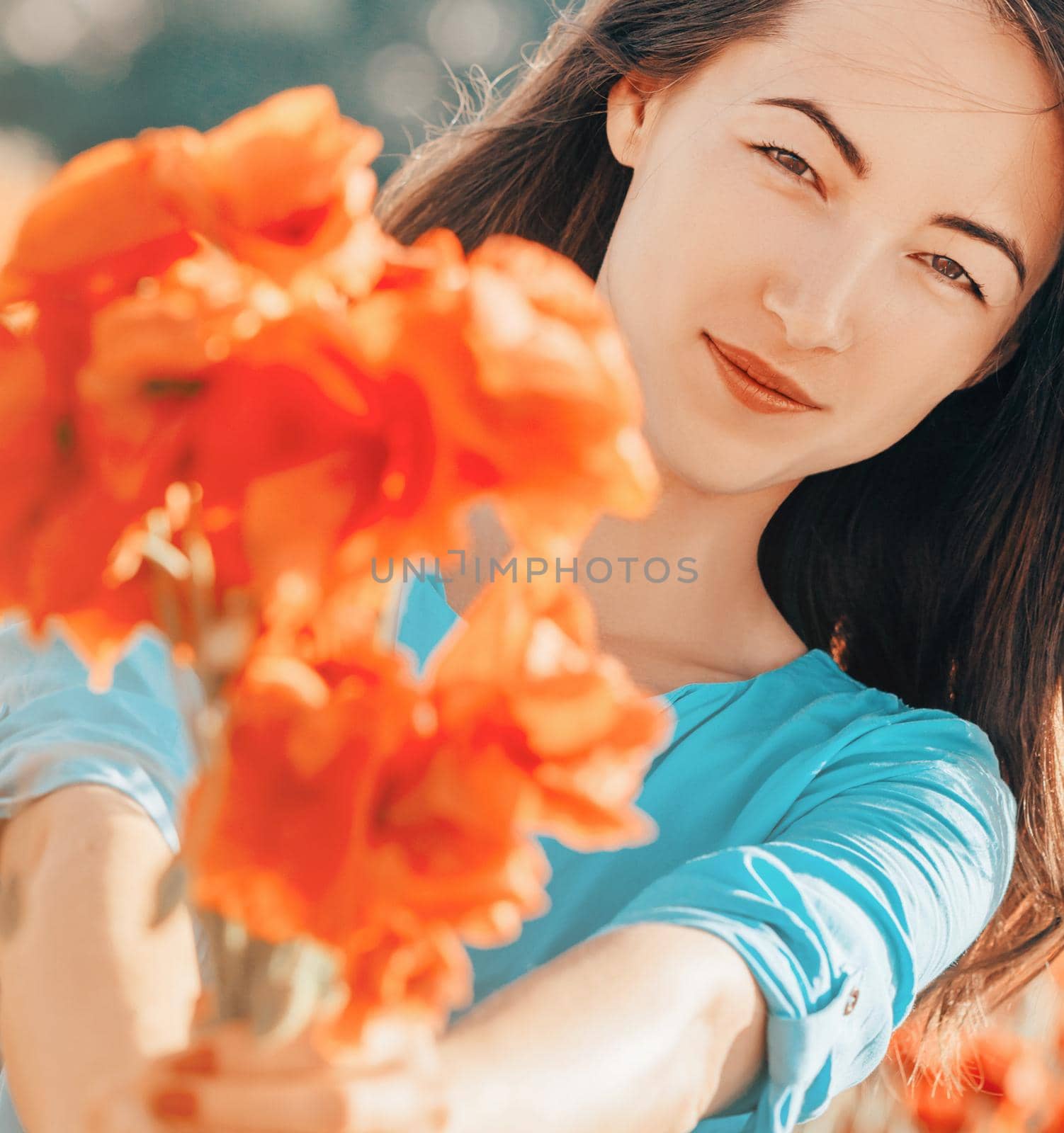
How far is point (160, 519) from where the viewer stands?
0.99 feet

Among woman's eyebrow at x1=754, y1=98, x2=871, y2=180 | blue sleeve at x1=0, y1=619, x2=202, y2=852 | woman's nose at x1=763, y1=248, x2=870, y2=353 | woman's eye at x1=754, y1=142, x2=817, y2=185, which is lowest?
blue sleeve at x1=0, y1=619, x2=202, y2=852

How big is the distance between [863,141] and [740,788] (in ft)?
1.56

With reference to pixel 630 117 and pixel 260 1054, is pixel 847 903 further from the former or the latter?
pixel 630 117

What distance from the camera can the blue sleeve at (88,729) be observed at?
2.05ft

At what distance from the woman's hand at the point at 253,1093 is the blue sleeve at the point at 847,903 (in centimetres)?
29

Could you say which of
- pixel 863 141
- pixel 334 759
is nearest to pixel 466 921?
pixel 334 759

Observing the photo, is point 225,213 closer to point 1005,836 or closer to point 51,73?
point 1005,836

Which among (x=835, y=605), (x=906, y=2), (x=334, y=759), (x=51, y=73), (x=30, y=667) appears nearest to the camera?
(x=334, y=759)

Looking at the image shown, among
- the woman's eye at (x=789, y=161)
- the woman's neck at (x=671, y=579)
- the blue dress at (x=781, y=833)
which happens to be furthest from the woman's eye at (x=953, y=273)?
the blue dress at (x=781, y=833)

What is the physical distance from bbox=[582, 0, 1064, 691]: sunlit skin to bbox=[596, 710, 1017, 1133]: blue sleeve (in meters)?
0.24

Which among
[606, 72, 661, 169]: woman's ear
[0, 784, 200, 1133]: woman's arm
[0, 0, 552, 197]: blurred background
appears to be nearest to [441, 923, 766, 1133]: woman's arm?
[0, 784, 200, 1133]: woman's arm

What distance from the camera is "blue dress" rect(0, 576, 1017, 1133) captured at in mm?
663

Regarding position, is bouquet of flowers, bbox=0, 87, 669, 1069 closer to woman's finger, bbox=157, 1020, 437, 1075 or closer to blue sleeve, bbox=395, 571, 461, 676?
woman's finger, bbox=157, 1020, 437, 1075

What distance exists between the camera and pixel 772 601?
1.24m
